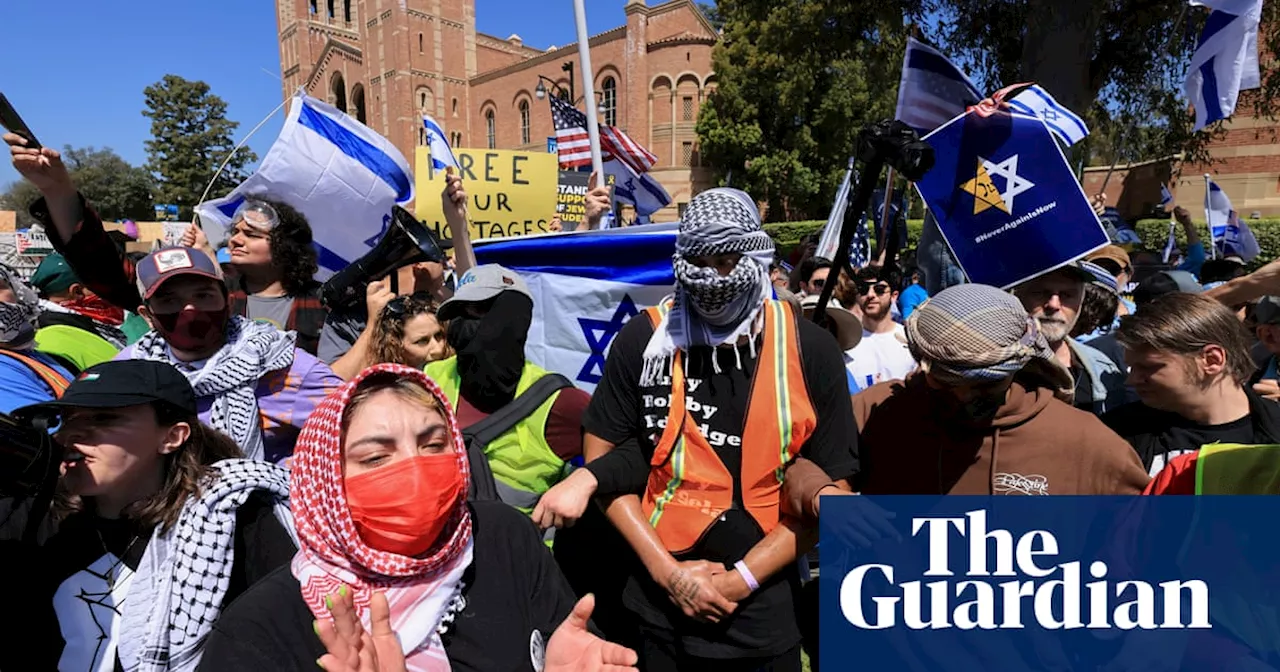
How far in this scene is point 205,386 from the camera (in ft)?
7.37

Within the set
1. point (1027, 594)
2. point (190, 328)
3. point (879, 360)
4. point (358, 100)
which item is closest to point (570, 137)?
point (879, 360)

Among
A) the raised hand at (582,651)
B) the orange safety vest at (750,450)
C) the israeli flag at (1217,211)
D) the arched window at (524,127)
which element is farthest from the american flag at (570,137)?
the arched window at (524,127)

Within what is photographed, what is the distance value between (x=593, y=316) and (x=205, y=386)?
6.01 ft

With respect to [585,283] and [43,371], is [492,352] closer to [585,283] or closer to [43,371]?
[585,283]

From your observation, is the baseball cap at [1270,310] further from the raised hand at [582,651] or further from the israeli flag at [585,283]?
the raised hand at [582,651]

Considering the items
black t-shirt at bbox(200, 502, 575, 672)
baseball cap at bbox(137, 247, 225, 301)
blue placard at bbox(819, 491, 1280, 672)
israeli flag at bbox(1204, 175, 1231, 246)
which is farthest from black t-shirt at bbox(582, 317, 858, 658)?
israeli flag at bbox(1204, 175, 1231, 246)

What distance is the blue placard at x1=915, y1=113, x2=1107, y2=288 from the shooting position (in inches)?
113

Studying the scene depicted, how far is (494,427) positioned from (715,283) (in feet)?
3.09

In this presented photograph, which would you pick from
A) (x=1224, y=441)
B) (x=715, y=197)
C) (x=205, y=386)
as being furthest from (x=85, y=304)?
(x=1224, y=441)

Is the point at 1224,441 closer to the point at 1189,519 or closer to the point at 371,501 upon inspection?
the point at 1189,519

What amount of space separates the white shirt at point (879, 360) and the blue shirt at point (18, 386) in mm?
3626

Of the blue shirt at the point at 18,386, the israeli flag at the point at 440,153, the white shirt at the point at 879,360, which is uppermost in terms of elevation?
the israeli flag at the point at 440,153

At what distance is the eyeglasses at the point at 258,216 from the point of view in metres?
3.25

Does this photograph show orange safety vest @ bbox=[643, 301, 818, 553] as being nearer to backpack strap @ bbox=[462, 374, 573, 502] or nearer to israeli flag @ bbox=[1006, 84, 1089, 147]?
backpack strap @ bbox=[462, 374, 573, 502]
